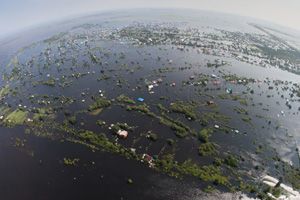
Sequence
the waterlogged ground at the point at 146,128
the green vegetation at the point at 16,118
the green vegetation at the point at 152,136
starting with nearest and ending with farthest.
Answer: the waterlogged ground at the point at 146,128 → the green vegetation at the point at 152,136 → the green vegetation at the point at 16,118

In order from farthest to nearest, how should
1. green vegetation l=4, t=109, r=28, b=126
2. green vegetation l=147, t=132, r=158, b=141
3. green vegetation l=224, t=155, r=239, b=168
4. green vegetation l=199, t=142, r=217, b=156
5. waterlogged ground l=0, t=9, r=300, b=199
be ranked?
green vegetation l=4, t=109, r=28, b=126 < green vegetation l=147, t=132, r=158, b=141 < green vegetation l=199, t=142, r=217, b=156 < green vegetation l=224, t=155, r=239, b=168 < waterlogged ground l=0, t=9, r=300, b=199

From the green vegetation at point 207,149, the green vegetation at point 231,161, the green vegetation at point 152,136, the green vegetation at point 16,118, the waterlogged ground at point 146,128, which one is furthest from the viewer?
the green vegetation at point 16,118

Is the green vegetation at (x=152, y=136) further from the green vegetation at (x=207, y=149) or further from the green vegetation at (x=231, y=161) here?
the green vegetation at (x=231, y=161)

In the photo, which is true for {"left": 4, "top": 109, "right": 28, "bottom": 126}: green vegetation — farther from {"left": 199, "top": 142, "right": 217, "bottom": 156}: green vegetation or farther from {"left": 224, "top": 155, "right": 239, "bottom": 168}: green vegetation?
{"left": 224, "top": 155, "right": 239, "bottom": 168}: green vegetation

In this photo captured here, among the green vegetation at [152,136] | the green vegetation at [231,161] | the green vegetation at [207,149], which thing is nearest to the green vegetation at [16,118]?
the green vegetation at [152,136]

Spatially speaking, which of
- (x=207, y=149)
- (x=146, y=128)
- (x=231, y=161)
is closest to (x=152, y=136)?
(x=146, y=128)

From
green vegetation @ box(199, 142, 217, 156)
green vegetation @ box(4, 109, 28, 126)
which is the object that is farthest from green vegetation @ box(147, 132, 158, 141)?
green vegetation @ box(4, 109, 28, 126)

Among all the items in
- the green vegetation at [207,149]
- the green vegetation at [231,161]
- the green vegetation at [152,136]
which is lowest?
the green vegetation at [231,161]

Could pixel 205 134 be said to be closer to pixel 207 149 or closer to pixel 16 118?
pixel 207 149
